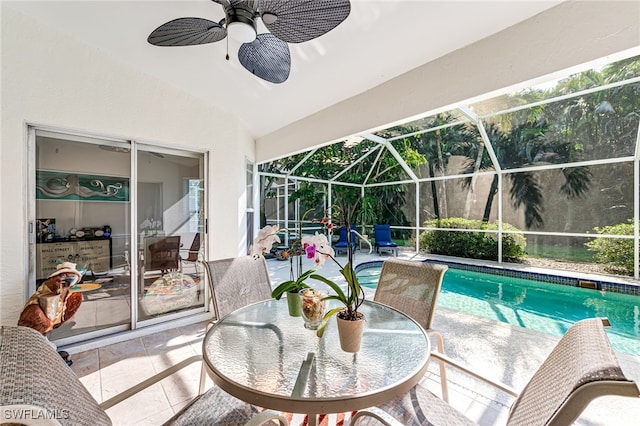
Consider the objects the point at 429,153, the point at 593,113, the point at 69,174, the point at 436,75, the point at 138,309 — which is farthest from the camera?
the point at 429,153

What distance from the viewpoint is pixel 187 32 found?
1816 mm

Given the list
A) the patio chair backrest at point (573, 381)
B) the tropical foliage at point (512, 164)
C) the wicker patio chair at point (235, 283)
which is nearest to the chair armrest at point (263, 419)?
the patio chair backrest at point (573, 381)

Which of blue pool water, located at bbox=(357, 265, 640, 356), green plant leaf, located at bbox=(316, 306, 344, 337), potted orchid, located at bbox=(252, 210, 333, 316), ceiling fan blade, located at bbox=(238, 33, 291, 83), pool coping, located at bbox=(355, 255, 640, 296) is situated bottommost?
blue pool water, located at bbox=(357, 265, 640, 356)

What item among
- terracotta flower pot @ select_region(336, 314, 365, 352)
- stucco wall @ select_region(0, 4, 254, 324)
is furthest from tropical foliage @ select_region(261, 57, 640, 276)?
terracotta flower pot @ select_region(336, 314, 365, 352)

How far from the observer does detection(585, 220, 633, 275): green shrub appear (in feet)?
18.9

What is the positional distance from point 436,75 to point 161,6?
2.36m

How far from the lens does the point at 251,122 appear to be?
4.25 m

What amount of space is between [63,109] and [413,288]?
3592 mm

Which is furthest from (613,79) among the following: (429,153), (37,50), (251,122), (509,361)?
(37,50)

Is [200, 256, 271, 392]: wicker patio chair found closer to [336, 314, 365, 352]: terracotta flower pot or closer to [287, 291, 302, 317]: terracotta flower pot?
[287, 291, 302, 317]: terracotta flower pot

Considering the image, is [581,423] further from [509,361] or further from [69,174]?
[69,174]

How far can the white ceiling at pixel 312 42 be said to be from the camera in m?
2.02

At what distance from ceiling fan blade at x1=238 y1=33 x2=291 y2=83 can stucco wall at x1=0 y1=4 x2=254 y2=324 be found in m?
1.73

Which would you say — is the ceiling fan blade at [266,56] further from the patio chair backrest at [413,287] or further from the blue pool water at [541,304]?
the blue pool water at [541,304]
